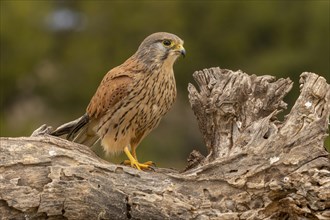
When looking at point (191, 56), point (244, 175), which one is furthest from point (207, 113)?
point (191, 56)

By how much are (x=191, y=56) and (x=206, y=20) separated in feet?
8.74

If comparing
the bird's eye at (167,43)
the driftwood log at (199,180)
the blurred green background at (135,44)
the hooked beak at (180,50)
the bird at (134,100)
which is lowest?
the driftwood log at (199,180)

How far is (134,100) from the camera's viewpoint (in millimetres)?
7211

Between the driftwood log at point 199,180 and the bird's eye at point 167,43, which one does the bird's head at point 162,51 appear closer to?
the bird's eye at point 167,43

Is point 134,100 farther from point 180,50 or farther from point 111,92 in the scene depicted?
point 180,50

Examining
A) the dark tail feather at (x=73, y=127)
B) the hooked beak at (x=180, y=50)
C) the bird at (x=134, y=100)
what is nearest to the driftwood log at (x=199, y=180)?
the bird at (x=134, y=100)

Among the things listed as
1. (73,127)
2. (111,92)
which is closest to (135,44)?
(73,127)

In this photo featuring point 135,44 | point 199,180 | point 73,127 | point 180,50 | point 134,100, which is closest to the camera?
point 199,180

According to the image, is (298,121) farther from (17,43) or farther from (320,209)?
(17,43)

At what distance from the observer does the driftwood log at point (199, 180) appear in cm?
603

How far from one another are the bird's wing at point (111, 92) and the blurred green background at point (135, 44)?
49.7ft

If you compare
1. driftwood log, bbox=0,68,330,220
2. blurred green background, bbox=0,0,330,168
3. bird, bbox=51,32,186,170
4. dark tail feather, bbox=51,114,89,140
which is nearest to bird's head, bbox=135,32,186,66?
bird, bbox=51,32,186,170

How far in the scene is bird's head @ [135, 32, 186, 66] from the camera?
24.1ft

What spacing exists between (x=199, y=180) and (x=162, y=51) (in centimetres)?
144
